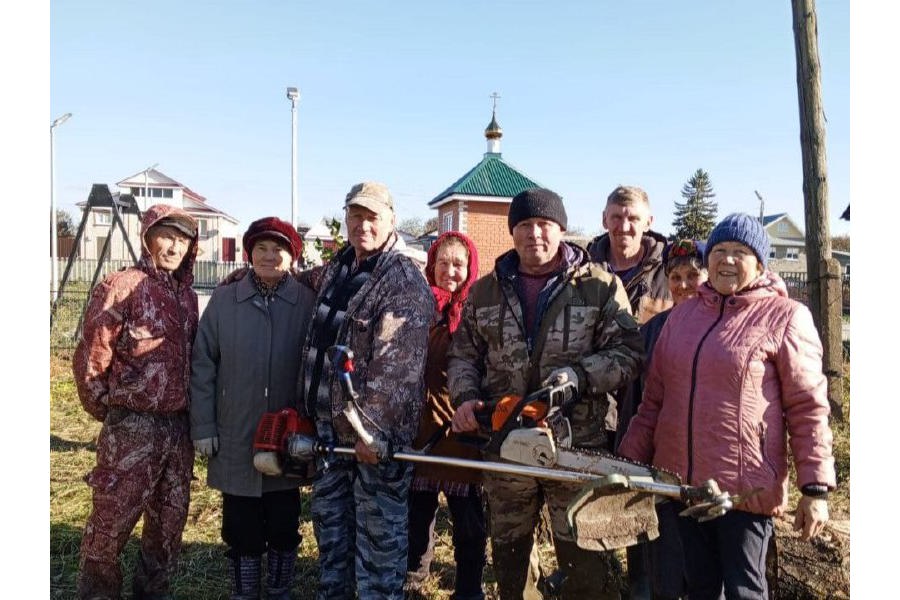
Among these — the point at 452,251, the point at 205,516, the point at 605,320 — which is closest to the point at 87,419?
the point at 205,516

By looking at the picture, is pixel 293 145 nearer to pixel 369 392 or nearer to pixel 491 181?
pixel 491 181

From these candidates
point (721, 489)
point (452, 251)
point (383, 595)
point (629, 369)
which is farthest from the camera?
point (452, 251)

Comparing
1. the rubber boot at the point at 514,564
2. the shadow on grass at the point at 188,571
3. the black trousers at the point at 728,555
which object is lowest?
the shadow on grass at the point at 188,571

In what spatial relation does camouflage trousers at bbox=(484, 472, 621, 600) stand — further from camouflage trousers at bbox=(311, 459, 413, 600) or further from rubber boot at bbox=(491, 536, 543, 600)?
camouflage trousers at bbox=(311, 459, 413, 600)

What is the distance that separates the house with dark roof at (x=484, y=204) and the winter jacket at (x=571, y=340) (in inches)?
741

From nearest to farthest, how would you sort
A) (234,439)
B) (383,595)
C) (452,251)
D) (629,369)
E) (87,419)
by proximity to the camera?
(629,369) < (383,595) < (234,439) < (452,251) < (87,419)

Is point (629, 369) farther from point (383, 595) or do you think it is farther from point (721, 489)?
point (383, 595)

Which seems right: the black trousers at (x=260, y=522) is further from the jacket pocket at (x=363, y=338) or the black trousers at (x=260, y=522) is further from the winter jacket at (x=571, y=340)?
the winter jacket at (x=571, y=340)

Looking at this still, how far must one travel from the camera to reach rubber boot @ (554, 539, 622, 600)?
293 cm

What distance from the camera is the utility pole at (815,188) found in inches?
263

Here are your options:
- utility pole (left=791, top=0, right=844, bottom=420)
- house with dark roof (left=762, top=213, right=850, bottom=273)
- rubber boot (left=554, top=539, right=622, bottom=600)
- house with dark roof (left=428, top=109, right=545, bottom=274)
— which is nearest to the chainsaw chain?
rubber boot (left=554, top=539, right=622, bottom=600)

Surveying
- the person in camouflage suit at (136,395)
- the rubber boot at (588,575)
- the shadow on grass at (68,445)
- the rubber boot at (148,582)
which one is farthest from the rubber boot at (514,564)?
the shadow on grass at (68,445)

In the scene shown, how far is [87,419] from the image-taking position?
838 centimetres

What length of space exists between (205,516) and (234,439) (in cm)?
→ 215
